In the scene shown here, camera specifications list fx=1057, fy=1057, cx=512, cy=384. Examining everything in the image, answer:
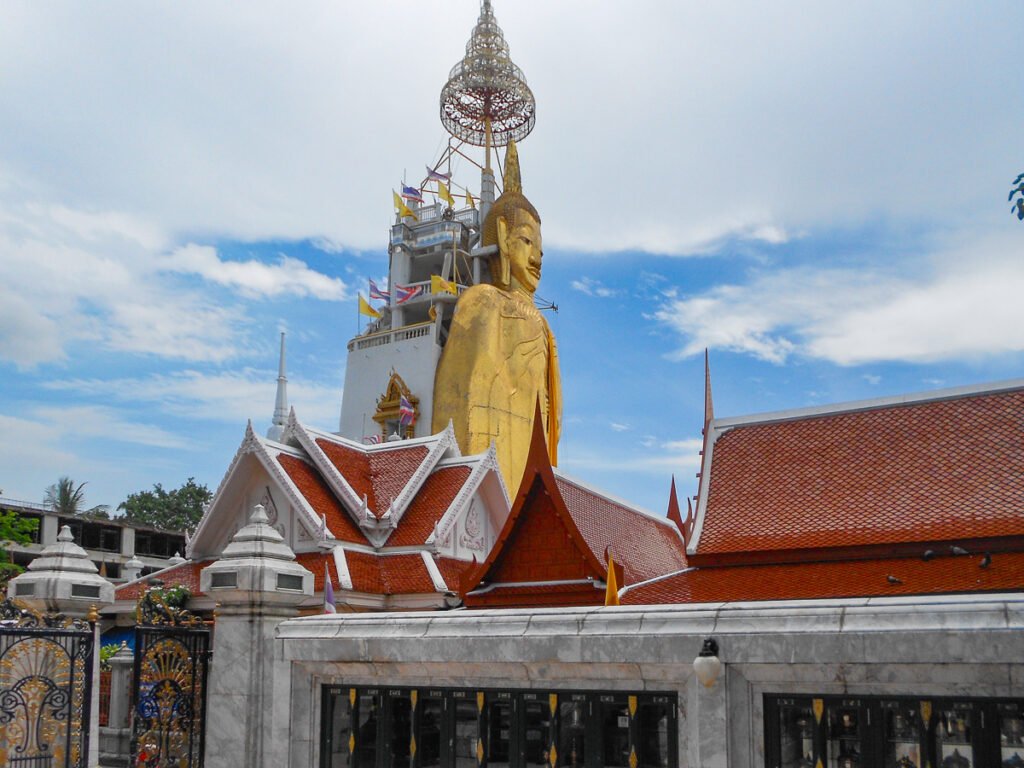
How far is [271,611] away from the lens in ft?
33.4


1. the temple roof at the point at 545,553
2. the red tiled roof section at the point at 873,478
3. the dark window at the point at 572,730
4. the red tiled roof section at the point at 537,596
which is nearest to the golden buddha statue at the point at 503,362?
the temple roof at the point at 545,553

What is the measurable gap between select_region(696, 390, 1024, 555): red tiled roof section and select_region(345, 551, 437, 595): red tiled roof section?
22.1 feet

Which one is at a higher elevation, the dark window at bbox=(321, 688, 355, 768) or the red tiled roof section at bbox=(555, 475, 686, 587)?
the red tiled roof section at bbox=(555, 475, 686, 587)

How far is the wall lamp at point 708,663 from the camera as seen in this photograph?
24.8 ft

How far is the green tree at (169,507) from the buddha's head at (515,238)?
111 feet

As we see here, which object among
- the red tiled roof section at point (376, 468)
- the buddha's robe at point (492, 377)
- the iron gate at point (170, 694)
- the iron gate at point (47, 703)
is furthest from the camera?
the buddha's robe at point (492, 377)

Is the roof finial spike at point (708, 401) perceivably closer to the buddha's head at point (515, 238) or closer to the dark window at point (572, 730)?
the dark window at point (572, 730)

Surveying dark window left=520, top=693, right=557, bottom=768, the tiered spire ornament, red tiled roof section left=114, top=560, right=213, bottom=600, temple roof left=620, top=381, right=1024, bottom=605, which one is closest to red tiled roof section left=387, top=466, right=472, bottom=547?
red tiled roof section left=114, top=560, right=213, bottom=600

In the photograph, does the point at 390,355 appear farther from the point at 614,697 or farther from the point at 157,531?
the point at 614,697

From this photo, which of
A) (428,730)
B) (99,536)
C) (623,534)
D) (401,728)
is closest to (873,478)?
(623,534)

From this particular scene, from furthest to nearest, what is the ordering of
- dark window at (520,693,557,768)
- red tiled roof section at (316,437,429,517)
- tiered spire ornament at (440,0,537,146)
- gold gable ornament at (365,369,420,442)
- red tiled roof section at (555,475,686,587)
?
1. tiered spire ornament at (440,0,537,146)
2. gold gable ornament at (365,369,420,442)
3. red tiled roof section at (316,437,429,517)
4. red tiled roof section at (555,475,686,587)
5. dark window at (520,693,557,768)

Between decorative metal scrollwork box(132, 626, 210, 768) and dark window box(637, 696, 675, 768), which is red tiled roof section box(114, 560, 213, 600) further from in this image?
dark window box(637, 696, 675, 768)

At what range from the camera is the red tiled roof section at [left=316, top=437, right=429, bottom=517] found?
2219cm

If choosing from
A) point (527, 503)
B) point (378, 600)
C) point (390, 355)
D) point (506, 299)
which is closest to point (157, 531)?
point (390, 355)
